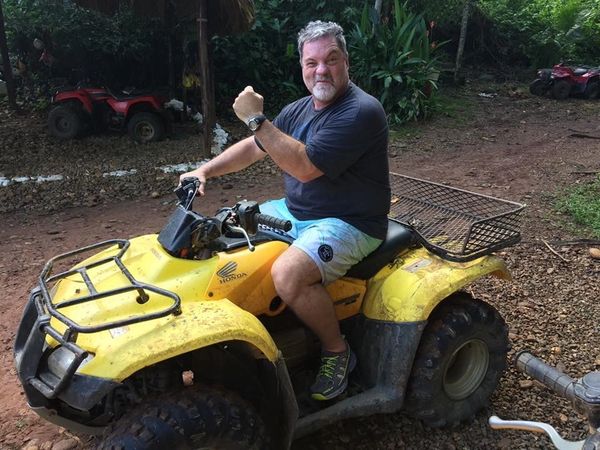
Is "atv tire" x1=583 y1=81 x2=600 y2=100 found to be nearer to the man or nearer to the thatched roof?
the thatched roof

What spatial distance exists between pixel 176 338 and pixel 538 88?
12437 mm

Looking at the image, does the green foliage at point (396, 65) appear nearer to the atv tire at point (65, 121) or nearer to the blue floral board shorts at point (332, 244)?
the atv tire at point (65, 121)

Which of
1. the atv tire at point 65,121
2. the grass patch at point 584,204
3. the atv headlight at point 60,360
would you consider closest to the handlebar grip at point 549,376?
the atv headlight at point 60,360

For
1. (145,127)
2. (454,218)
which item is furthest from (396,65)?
(454,218)

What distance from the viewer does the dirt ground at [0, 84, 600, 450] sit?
2.97m

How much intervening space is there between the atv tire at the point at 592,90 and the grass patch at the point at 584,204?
262 inches

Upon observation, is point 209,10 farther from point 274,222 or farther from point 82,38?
point 274,222

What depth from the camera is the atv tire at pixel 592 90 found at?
1226 cm

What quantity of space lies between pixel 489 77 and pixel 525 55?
5.82 ft

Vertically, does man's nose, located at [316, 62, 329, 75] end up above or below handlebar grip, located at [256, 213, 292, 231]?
above

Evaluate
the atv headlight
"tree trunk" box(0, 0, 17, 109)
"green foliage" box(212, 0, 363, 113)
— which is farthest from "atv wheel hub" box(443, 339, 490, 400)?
"tree trunk" box(0, 0, 17, 109)

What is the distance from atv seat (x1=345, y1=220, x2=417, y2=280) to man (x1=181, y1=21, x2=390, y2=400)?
0.17ft

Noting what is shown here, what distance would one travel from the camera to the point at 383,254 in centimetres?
277

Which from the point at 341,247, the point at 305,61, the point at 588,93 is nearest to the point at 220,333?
the point at 341,247
